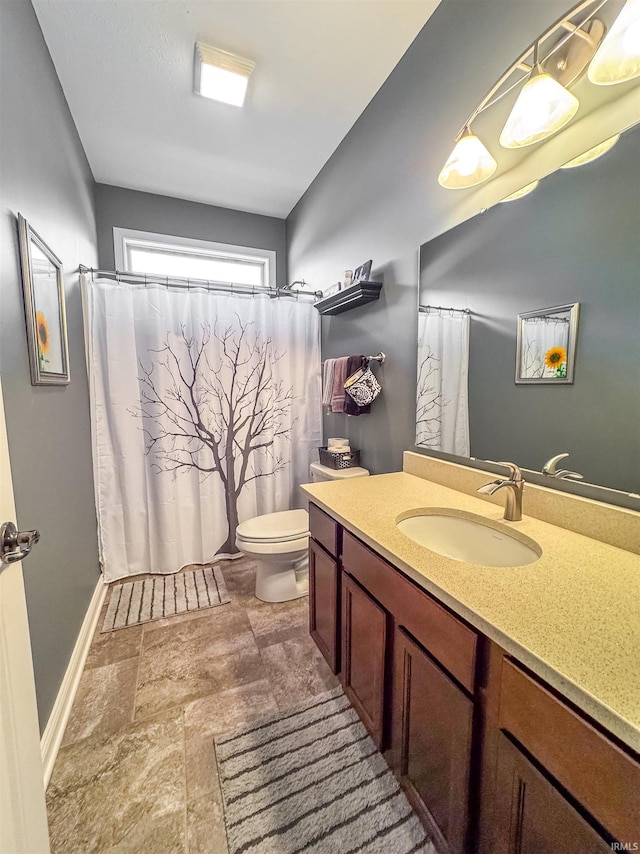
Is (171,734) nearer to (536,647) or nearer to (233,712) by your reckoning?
(233,712)

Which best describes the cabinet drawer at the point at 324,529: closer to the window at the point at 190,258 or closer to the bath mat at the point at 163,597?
the bath mat at the point at 163,597

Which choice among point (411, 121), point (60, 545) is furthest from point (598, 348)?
point (60, 545)

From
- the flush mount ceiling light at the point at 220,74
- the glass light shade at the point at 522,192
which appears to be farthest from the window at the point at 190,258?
the glass light shade at the point at 522,192

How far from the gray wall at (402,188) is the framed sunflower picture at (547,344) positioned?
50cm

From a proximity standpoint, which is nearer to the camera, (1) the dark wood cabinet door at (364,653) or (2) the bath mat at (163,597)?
(1) the dark wood cabinet door at (364,653)

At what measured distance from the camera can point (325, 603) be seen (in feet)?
4.70

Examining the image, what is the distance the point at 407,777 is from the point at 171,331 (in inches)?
94.3

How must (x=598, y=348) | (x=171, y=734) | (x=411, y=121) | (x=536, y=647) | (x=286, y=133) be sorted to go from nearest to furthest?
(x=536, y=647), (x=598, y=348), (x=171, y=734), (x=411, y=121), (x=286, y=133)

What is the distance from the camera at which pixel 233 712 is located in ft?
4.41

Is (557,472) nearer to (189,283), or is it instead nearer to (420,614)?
(420,614)

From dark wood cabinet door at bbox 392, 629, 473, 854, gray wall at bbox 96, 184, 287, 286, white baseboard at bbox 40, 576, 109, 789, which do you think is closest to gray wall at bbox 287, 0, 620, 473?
gray wall at bbox 96, 184, 287, 286

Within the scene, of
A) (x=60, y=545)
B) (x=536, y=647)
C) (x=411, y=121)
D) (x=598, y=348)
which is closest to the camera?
(x=536, y=647)

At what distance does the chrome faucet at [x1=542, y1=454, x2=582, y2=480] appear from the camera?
Answer: 1.05 m

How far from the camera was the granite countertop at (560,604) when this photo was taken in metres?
0.51
